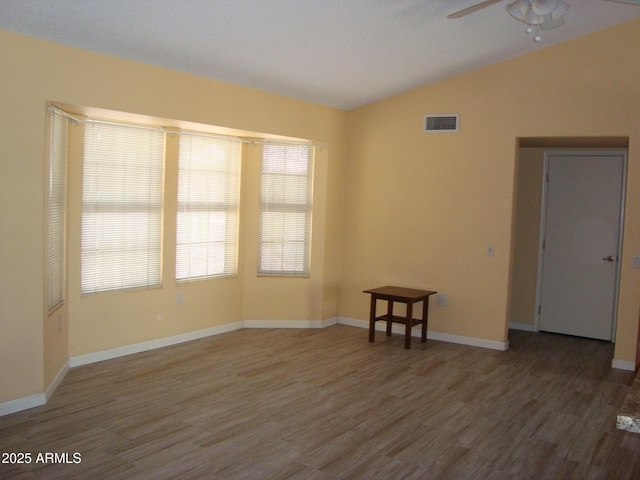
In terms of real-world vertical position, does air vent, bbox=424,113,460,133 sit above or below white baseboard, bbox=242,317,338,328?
above

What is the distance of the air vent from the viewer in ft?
19.3

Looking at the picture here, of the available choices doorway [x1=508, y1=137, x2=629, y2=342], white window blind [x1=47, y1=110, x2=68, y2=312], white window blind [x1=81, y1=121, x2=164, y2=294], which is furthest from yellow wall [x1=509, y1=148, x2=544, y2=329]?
white window blind [x1=47, y1=110, x2=68, y2=312]

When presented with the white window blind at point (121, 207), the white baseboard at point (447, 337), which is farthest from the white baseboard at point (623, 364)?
the white window blind at point (121, 207)

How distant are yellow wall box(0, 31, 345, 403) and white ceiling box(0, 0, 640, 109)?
168mm

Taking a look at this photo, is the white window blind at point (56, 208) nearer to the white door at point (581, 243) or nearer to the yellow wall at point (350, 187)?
the yellow wall at point (350, 187)

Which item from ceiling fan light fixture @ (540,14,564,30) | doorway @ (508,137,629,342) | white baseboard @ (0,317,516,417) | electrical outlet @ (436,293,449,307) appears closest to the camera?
ceiling fan light fixture @ (540,14,564,30)

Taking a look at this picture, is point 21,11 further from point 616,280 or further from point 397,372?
point 616,280

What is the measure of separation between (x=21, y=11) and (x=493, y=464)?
12.6ft

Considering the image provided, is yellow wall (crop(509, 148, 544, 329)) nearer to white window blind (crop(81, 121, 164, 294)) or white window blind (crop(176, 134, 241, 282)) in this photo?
white window blind (crop(176, 134, 241, 282))

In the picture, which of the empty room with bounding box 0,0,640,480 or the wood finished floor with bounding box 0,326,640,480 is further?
the empty room with bounding box 0,0,640,480

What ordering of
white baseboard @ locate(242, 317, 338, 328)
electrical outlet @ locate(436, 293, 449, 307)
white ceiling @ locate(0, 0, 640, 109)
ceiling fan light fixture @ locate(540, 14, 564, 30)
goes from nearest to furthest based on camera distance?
ceiling fan light fixture @ locate(540, 14, 564, 30)
white ceiling @ locate(0, 0, 640, 109)
electrical outlet @ locate(436, 293, 449, 307)
white baseboard @ locate(242, 317, 338, 328)

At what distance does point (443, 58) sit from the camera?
5234 millimetres

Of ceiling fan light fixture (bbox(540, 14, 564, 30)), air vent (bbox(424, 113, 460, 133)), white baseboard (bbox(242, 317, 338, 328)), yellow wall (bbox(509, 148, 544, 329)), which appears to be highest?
ceiling fan light fixture (bbox(540, 14, 564, 30))

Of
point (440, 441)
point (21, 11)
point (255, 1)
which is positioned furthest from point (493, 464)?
point (21, 11)
